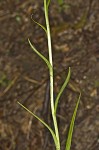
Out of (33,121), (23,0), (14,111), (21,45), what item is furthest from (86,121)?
(23,0)

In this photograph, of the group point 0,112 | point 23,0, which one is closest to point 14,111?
point 0,112

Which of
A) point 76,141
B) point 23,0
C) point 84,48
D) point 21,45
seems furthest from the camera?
point 23,0

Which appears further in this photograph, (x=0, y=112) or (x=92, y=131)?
(x=0, y=112)

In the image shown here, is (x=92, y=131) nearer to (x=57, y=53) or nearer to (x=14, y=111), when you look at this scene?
(x=14, y=111)

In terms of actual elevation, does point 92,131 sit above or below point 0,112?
below

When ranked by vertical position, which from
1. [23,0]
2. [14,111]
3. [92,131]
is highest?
[23,0]

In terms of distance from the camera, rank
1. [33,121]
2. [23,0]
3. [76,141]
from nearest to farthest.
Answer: [76,141], [33,121], [23,0]

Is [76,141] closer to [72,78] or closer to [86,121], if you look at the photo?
[86,121]
